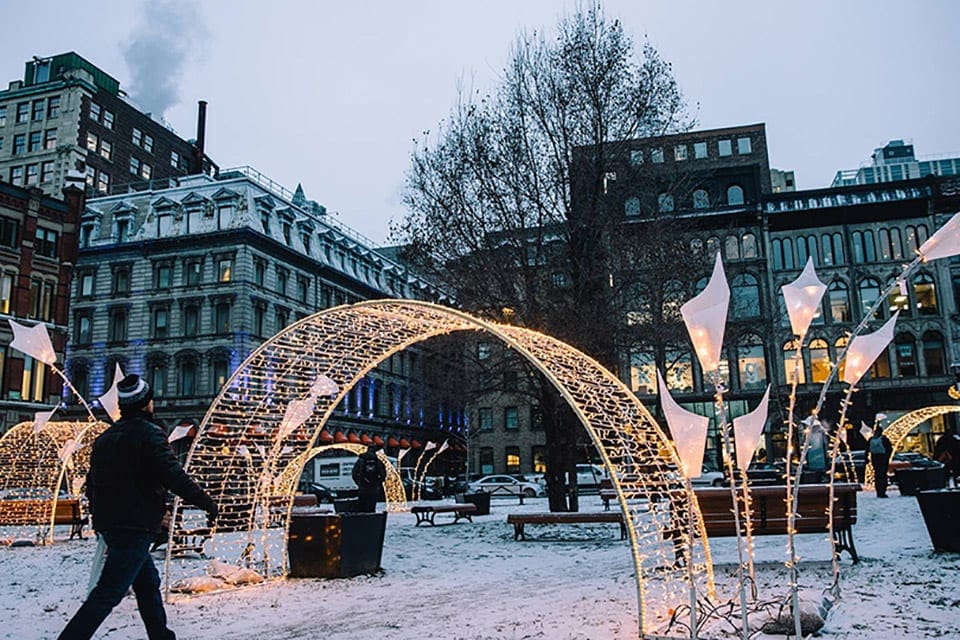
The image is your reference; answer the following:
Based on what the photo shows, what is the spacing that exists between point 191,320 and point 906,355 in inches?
1642

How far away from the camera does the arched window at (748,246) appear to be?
47.6 m

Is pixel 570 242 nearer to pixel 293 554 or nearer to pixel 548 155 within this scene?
pixel 548 155

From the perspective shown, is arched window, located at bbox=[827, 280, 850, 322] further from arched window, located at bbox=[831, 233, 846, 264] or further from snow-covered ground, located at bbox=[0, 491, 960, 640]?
snow-covered ground, located at bbox=[0, 491, 960, 640]

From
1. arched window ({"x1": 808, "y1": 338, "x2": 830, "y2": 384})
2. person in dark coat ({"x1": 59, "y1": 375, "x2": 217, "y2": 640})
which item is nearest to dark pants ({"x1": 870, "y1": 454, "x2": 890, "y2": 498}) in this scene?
person in dark coat ({"x1": 59, "y1": 375, "x2": 217, "y2": 640})

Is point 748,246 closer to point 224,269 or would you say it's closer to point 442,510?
point 224,269

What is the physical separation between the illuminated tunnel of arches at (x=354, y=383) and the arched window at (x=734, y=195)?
39.9 meters

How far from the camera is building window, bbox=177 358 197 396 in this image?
4675 cm

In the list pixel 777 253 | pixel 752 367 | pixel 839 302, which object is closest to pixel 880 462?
pixel 752 367

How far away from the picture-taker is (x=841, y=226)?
47312mm

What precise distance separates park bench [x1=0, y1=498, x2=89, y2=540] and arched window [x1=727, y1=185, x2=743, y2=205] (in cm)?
4082

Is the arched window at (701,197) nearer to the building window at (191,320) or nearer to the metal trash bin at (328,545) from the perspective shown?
the building window at (191,320)

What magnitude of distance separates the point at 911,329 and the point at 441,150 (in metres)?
36.1

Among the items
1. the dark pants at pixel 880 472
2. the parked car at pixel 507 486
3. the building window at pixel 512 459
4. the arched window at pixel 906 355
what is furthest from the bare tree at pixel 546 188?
the building window at pixel 512 459

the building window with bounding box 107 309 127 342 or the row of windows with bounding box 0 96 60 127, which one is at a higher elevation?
the row of windows with bounding box 0 96 60 127
